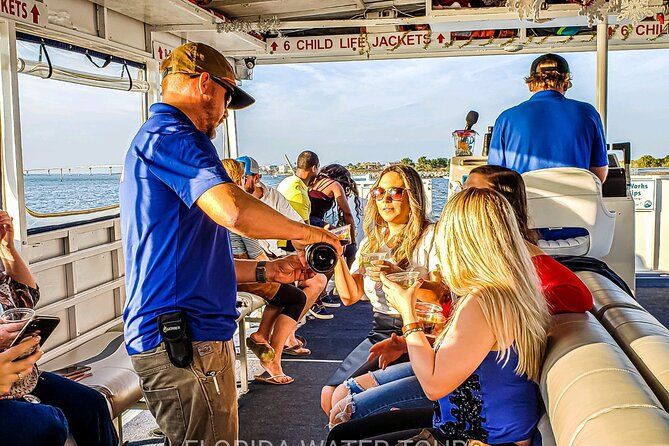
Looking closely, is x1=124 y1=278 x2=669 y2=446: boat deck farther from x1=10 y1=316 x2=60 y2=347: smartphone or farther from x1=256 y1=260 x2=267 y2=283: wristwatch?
x1=10 y1=316 x2=60 y2=347: smartphone

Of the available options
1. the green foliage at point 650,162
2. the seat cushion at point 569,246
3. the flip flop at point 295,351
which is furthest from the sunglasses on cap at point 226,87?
the green foliage at point 650,162

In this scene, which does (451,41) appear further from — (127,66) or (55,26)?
(55,26)

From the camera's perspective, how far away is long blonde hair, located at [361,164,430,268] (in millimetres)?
3133

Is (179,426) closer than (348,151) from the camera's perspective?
Yes

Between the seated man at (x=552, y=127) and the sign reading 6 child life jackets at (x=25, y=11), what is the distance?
2.91 m

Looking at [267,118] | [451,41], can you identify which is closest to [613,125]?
[451,41]

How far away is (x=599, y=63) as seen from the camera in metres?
4.99

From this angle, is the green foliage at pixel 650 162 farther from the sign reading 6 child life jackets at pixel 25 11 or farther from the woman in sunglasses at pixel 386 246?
the sign reading 6 child life jackets at pixel 25 11

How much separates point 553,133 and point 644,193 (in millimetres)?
4679

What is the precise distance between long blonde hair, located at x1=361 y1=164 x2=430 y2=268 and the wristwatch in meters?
0.63

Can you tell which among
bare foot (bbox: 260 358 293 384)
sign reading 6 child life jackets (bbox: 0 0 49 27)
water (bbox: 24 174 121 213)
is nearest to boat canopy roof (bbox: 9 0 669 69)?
sign reading 6 child life jackets (bbox: 0 0 49 27)

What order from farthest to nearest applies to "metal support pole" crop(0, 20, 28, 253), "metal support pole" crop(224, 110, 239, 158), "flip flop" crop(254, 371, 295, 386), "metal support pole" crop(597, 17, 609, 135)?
1. "metal support pole" crop(224, 110, 239, 158)
2. "metal support pole" crop(597, 17, 609, 135)
3. "flip flop" crop(254, 371, 295, 386)
4. "metal support pole" crop(0, 20, 28, 253)

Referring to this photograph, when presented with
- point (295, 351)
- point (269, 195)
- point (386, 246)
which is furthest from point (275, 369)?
point (386, 246)

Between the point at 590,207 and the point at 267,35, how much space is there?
15.6 ft
